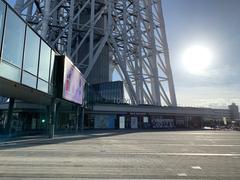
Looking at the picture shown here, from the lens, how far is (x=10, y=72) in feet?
49.7

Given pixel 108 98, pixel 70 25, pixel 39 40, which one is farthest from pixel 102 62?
pixel 39 40

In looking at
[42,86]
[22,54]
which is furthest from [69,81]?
[22,54]

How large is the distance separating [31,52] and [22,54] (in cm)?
150

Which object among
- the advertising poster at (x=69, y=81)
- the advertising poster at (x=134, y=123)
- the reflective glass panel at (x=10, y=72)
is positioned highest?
the advertising poster at (x=69, y=81)

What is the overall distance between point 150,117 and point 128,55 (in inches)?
694

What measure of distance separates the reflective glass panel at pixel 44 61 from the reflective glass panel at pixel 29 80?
4.59 ft

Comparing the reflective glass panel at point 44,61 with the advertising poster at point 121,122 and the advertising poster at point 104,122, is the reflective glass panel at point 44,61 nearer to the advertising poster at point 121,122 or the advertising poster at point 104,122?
the advertising poster at point 104,122

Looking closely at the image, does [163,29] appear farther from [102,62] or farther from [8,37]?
[8,37]

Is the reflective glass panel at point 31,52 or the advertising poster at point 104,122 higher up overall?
the reflective glass panel at point 31,52

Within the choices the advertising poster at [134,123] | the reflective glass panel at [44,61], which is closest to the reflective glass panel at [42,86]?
the reflective glass panel at [44,61]

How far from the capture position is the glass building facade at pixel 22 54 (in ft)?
47.7

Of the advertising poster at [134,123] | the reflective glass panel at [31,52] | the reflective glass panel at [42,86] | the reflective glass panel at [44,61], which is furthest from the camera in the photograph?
the advertising poster at [134,123]

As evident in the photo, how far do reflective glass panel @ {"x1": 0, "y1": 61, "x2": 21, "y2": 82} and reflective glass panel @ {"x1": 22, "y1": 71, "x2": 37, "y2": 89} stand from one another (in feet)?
2.47

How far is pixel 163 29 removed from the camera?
62.8m
